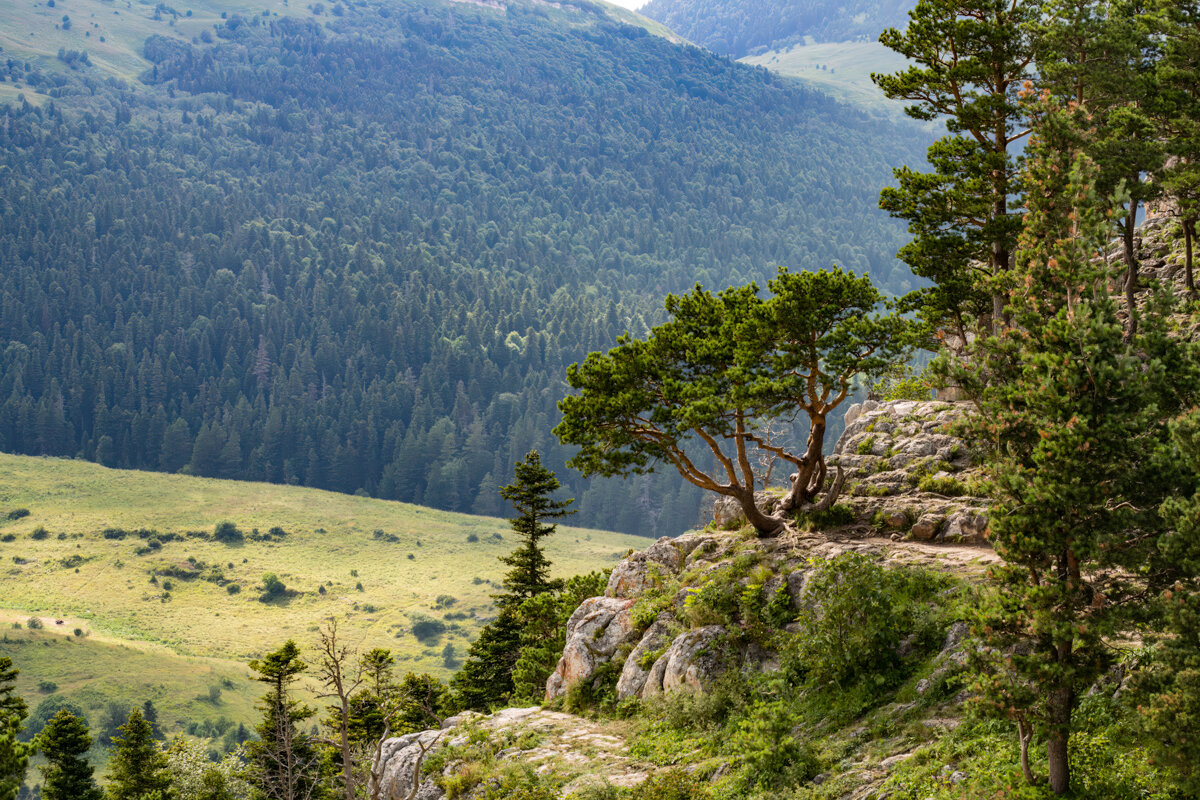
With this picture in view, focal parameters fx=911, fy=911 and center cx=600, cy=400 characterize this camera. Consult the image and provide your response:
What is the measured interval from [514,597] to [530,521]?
542 cm

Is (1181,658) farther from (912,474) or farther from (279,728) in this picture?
(279,728)

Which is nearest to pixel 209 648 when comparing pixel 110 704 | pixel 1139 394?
pixel 110 704

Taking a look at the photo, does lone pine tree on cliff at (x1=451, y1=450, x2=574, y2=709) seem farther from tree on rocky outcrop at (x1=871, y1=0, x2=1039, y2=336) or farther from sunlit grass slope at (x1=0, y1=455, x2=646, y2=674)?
sunlit grass slope at (x1=0, y1=455, x2=646, y2=674)

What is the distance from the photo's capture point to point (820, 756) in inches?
820

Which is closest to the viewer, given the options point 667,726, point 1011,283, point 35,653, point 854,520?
point 1011,283

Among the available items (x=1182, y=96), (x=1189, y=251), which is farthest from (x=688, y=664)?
(x=1182, y=96)

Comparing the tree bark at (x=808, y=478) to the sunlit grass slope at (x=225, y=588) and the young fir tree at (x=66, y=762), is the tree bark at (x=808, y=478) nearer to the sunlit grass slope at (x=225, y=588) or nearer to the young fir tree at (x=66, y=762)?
the young fir tree at (x=66, y=762)

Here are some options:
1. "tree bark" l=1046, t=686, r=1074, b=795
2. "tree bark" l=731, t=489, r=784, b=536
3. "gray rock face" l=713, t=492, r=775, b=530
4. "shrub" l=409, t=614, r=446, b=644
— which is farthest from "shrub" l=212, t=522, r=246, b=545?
"tree bark" l=1046, t=686, r=1074, b=795

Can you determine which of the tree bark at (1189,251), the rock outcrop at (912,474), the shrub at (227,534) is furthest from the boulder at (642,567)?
the shrub at (227,534)

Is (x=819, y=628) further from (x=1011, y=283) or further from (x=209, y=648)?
(x=209, y=648)

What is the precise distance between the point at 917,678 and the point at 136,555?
620 feet

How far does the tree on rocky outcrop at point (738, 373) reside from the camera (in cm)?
3064

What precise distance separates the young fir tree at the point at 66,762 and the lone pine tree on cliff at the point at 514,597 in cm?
2198

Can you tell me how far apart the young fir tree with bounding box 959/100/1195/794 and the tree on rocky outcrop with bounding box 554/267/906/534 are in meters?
14.4
